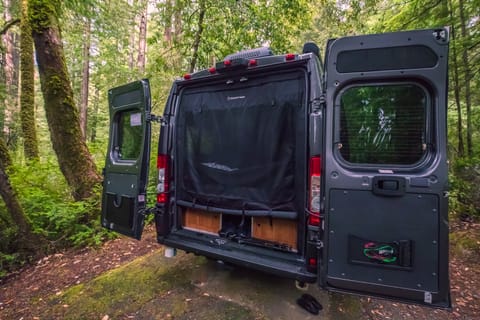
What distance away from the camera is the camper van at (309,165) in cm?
A: 174

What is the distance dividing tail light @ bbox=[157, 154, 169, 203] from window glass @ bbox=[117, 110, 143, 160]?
25 cm

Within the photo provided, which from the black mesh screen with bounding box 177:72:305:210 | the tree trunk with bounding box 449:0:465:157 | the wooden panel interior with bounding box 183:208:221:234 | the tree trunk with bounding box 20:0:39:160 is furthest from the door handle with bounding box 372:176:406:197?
the tree trunk with bounding box 20:0:39:160

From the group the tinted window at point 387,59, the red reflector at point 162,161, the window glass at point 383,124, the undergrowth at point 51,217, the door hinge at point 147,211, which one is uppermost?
the tinted window at point 387,59

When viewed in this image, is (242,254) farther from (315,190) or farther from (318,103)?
(318,103)

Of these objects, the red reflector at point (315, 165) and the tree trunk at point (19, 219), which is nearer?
the red reflector at point (315, 165)

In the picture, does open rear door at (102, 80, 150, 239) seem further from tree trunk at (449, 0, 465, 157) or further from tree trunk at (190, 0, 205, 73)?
tree trunk at (449, 0, 465, 157)

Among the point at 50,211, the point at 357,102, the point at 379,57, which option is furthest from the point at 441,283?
the point at 50,211

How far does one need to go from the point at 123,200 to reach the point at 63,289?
1174 mm

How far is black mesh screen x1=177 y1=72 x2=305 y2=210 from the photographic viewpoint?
249cm

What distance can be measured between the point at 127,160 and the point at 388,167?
8.46 feet

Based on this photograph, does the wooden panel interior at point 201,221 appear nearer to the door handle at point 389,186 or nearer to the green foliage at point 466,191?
the door handle at point 389,186

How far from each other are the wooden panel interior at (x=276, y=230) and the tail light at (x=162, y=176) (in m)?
1.02

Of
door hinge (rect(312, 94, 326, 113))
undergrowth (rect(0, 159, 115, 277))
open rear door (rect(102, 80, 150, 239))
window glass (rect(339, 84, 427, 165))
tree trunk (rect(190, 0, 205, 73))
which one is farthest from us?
tree trunk (rect(190, 0, 205, 73))

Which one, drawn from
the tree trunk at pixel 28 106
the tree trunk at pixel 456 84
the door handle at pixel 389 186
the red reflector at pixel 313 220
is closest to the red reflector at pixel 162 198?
the red reflector at pixel 313 220
